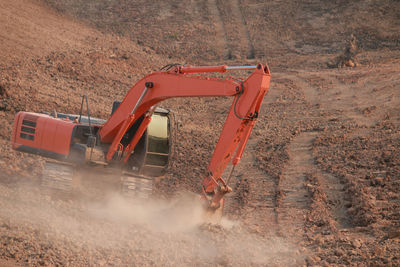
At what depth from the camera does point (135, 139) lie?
32.5ft

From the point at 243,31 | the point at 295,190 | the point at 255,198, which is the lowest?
the point at 255,198

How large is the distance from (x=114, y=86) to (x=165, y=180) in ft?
33.5

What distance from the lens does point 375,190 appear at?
11.0 meters

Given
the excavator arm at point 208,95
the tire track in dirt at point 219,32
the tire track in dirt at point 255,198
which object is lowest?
the tire track in dirt at point 255,198

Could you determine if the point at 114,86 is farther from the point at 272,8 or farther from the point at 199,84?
the point at 272,8

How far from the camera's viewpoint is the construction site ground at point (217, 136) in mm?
7832

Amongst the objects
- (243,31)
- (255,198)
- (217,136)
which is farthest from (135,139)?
(243,31)

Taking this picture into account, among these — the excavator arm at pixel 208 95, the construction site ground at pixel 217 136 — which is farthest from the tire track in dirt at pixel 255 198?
the excavator arm at pixel 208 95

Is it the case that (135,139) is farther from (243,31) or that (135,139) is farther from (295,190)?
(243,31)

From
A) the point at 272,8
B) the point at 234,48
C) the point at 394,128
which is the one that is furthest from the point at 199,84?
the point at 272,8

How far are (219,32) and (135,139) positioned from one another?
2633 centimetres

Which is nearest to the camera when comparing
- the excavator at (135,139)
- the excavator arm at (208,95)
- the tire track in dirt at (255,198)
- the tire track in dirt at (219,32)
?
the excavator arm at (208,95)

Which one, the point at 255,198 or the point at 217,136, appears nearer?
the point at 255,198

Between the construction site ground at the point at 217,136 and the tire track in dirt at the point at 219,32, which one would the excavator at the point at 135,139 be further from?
the tire track in dirt at the point at 219,32
